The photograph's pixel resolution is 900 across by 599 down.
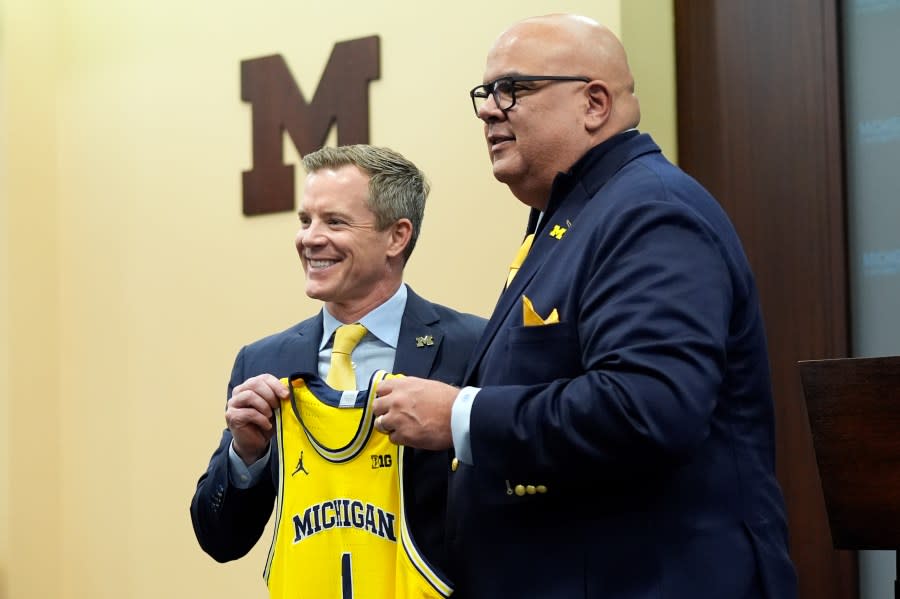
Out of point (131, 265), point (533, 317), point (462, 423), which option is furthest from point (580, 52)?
point (131, 265)

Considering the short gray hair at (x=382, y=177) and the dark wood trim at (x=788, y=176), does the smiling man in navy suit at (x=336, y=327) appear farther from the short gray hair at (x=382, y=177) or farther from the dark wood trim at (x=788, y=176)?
the dark wood trim at (x=788, y=176)

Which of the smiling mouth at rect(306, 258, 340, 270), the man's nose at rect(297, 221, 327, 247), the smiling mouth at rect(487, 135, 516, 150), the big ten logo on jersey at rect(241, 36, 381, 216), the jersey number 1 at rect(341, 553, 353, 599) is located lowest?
the jersey number 1 at rect(341, 553, 353, 599)

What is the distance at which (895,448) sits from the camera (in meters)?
1.63

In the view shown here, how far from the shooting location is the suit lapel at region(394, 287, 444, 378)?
2551 millimetres

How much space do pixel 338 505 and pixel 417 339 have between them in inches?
16.4

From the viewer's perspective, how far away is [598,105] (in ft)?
7.07

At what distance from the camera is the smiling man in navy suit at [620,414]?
178cm

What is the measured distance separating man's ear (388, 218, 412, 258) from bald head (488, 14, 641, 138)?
2.00 feet

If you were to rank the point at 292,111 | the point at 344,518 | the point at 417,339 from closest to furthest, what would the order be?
the point at 344,518 < the point at 417,339 < the point at 292,111

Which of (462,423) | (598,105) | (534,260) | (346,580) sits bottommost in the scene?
(346,580)

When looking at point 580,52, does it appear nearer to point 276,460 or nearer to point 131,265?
point 276,460

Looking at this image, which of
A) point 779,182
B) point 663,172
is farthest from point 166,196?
point 663,172

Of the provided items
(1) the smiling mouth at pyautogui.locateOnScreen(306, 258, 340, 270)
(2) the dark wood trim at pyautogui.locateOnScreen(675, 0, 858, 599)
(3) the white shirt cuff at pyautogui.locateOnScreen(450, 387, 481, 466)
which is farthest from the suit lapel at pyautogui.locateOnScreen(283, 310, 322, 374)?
(2) the dark wood trim at pyautogui.locateOnScreen(675, 0, 858, 599)

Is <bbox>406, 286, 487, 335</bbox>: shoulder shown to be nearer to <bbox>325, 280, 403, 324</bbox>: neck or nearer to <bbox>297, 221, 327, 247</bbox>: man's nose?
<bbox>325, 280, 403, 324</bbox>: neck
